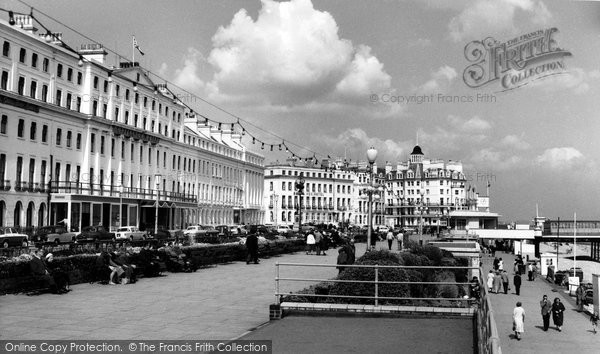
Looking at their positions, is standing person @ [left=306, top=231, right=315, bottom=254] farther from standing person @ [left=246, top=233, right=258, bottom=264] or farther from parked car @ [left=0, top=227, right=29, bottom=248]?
parked car @ [left=0, top=227, right=29, bottom=248]

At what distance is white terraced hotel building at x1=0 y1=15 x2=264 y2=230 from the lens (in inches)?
1805

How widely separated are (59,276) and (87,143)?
1723 inches

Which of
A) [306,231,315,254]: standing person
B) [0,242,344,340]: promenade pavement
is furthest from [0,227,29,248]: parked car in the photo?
[0,242,344,340]: promenade pavement

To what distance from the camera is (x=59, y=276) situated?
14820mm

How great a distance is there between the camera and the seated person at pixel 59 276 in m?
14.7

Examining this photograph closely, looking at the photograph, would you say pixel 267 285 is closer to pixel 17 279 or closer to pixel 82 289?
pixel 82 289

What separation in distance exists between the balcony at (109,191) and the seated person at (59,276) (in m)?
35.8

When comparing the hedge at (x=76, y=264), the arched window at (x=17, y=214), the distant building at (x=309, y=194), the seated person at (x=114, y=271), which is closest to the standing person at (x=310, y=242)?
the hedge at (x=76, y=264)

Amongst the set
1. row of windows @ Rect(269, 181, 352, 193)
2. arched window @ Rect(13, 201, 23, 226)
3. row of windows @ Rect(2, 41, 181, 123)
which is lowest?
arched window @ Rect(13, 201, 23, 226)

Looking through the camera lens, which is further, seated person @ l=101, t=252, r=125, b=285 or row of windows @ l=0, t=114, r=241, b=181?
row of windows @ l=0, t=114, r=241, b=181

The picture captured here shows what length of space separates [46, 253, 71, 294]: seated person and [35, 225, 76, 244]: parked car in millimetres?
24128

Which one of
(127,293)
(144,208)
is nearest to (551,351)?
(127,293)

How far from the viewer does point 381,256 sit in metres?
15.0

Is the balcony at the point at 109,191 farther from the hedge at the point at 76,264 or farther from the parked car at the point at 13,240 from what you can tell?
the hedge at the point at 76,264
